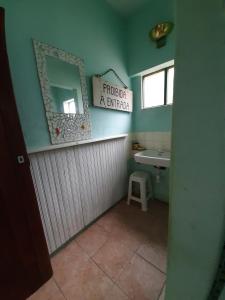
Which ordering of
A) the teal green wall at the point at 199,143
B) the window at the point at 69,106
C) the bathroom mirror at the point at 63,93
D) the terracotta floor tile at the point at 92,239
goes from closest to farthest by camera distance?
the teal green wall at the point at 199,143 → the bathroom mirror at the point at 63,93 → the window at the point at 69,106 → the terracotta floor tile at the point at 92,239

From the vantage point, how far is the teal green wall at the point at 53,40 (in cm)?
98

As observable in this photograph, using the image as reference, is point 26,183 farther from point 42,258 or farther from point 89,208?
point 89,208

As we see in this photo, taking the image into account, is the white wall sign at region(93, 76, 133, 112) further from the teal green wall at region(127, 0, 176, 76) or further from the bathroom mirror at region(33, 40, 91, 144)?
the teal green wall at region(127, 0, 176, 76)

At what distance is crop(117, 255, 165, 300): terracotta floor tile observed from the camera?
39.3 inches

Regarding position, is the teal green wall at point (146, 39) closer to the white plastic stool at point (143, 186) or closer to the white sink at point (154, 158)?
the white sink at point (154, 158)

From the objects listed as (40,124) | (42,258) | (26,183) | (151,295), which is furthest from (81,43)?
(151,295)

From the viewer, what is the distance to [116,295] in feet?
3.28

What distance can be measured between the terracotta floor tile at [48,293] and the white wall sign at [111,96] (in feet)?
5.81

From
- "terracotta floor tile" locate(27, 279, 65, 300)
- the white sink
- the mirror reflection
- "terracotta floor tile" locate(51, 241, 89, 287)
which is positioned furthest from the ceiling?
"terracotta floor tile" locate(27, 279, 65, 300)

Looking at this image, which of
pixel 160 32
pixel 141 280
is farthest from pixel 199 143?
pixel 160 32

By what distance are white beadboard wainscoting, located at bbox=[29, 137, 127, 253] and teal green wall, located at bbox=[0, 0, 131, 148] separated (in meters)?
0.20

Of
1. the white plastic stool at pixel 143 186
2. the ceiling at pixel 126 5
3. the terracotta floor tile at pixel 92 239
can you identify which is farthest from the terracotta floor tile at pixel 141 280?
the ceiling at pixel 126 5

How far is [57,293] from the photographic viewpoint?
1030 millimetres

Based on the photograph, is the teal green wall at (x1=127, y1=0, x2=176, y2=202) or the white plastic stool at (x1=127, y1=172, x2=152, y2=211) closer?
the teal green wall at (x1=127, y1=0, x2=176, y2=202)
